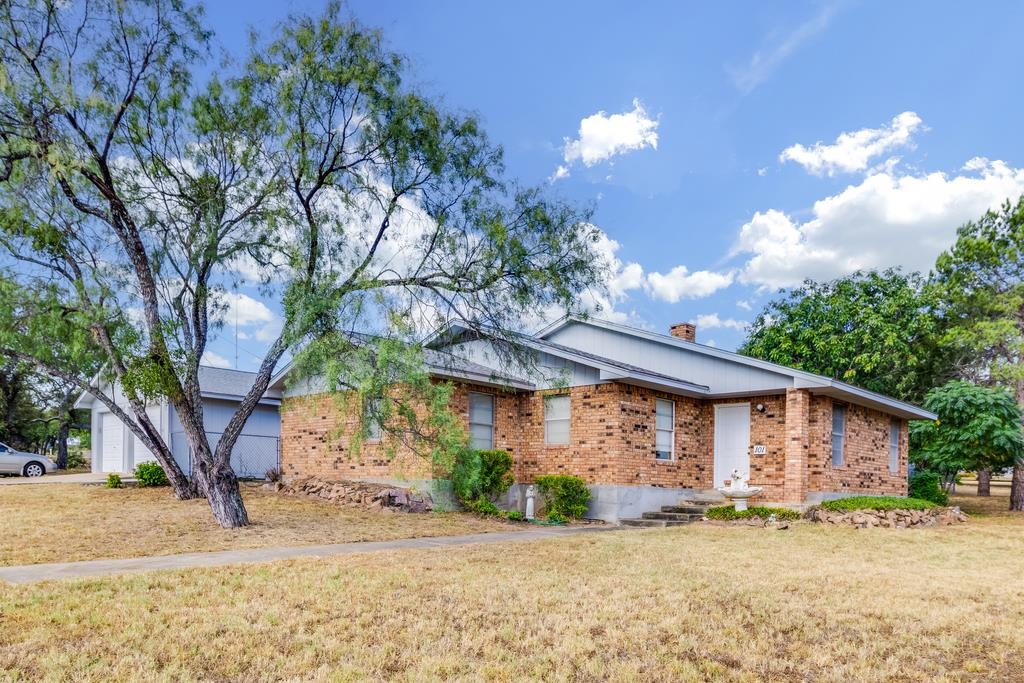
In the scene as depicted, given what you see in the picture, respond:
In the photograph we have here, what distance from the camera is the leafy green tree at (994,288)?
22.8m

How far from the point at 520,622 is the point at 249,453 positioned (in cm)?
2012

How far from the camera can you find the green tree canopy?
20.6 metres

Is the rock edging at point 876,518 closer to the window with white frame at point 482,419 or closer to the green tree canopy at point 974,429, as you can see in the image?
the green tree canopy at point 974,429

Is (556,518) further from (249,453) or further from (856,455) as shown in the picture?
(249,453)

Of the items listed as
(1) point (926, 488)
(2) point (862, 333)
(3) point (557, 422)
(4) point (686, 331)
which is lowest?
(1) point (926, 488)

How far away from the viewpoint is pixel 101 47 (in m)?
11.9

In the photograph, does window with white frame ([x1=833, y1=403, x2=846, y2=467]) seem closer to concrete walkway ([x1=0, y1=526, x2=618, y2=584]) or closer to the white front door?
the white front door

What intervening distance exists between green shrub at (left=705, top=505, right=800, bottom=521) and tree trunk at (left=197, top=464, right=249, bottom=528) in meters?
9.91

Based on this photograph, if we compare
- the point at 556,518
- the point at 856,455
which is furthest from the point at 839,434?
the point at 556,518

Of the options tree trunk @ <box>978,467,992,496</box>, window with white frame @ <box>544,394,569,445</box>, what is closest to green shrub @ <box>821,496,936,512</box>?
window with white frame @ <box>544,394,569,445</box>

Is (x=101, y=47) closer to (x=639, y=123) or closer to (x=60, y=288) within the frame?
(x=60, y=288)

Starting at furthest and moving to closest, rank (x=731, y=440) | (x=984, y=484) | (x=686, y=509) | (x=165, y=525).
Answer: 1. (x=984, y=484)
2. (x=731, y=440)
3. (x=686, y=509)
4. (x=165, y=525)

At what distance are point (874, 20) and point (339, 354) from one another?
11.8m

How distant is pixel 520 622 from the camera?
6.11 metres
